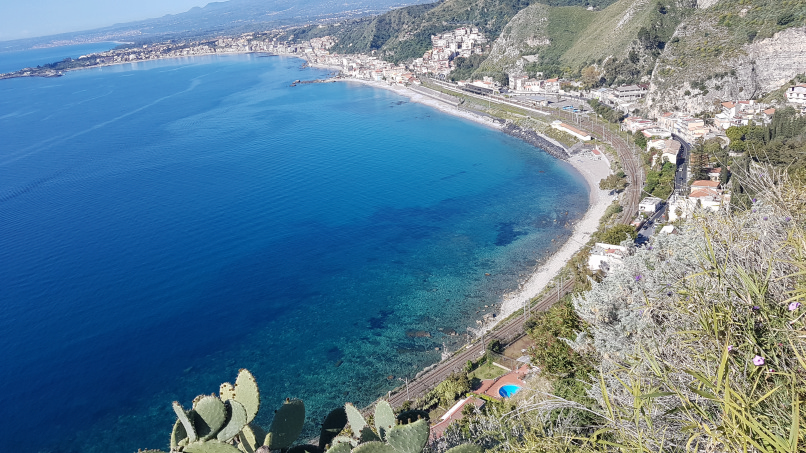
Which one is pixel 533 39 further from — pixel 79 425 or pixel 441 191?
pixel 79 425

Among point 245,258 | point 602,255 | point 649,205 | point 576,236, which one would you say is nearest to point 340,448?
point 602,255

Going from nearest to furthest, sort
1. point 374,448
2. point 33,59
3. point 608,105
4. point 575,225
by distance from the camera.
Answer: point 374,448 < point 575,225 < point 608,105 < point 33,59

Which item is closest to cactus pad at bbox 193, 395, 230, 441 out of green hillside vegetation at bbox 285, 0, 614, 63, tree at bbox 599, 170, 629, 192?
tree at bbox 599, 170, 629, 192

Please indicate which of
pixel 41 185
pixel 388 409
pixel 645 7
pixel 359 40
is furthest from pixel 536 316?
pixel 359 40

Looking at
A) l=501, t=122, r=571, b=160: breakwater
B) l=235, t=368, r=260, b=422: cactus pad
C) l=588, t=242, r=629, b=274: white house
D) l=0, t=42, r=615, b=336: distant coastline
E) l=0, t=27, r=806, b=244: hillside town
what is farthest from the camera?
l=501, t=122, r=571, b=160: breakwater

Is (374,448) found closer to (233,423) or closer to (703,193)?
(233,423)

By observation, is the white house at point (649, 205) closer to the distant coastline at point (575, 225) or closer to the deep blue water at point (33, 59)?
the distant coastline at point (575, 225)

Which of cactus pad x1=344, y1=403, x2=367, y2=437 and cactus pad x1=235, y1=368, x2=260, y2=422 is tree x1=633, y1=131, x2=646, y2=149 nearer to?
cactus pad x1=344, y1=403, x2=367, y2=437
